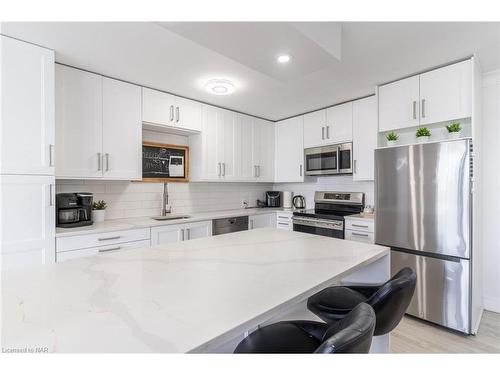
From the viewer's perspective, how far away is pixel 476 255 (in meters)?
2.25

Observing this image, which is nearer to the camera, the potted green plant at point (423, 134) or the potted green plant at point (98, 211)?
the potted green plant at point (423, 134)

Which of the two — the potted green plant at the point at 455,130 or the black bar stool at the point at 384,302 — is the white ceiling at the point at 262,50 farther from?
the black bar stool at the point at 384,302

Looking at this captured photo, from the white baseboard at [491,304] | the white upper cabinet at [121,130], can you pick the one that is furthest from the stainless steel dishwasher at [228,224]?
the white baseboard at [491,304]

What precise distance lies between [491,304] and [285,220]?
2.31m

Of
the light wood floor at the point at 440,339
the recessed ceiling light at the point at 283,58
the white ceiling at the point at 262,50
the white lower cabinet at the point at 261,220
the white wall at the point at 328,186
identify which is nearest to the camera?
the white ceiling at the point at 262,50

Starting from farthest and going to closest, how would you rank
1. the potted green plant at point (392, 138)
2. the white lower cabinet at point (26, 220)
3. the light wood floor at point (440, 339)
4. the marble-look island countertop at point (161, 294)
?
1. the potted green plant at point (392, 138)
2. the light wood floor at point (440, 339)
3. the white lower cabinet at point (26, 220)
4. the marble-look island countertop at point (161, 294)

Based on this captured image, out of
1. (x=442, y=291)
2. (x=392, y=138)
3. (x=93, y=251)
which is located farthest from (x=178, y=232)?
(x=442, y=291)

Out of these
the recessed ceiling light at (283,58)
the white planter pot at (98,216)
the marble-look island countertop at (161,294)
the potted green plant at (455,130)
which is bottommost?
the marble-look island countertop at (161,294)

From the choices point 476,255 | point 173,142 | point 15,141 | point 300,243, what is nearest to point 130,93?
point 173,142

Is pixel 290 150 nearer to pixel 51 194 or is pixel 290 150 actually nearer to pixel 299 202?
pixel 299 202

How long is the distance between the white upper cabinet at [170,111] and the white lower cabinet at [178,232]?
115cm

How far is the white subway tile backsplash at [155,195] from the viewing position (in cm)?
279
